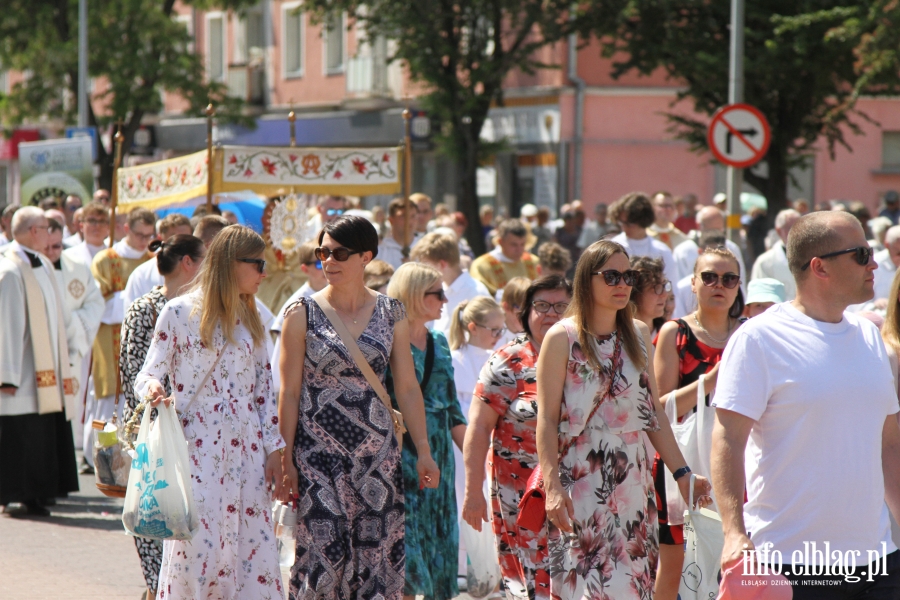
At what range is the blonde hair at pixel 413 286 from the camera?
6.32m

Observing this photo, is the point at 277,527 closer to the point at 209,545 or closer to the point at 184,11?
the point at 209,545

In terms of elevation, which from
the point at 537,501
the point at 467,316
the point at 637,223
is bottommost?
the point at 537,501

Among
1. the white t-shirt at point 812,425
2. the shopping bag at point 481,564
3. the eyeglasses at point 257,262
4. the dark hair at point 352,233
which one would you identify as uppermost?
the dark hair at point 352,233

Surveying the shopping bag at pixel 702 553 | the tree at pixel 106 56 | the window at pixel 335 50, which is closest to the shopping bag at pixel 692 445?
the shopping bag at pixel 702 553

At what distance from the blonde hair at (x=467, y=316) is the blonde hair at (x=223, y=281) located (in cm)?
198

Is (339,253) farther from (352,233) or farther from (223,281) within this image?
(223,281)

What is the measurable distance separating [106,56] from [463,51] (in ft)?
33.5

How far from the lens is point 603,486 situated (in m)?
5.02

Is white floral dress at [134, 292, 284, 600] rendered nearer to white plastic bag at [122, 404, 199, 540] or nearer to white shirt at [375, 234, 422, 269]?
white plastic bag at [122, 404, 199, 540]

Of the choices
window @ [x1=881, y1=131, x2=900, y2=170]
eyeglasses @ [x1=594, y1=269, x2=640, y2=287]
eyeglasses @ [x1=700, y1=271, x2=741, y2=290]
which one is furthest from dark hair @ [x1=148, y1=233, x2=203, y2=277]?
window @ [x1=881, y1=131, x2=900, y2=170]

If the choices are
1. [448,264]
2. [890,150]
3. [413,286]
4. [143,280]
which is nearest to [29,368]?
[143,280]

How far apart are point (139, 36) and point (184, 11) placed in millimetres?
11984

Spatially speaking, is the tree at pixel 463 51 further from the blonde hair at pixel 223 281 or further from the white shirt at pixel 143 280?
the blonde hair at pixel 223 281

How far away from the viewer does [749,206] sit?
25.9 m
